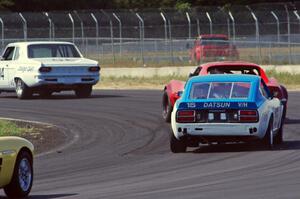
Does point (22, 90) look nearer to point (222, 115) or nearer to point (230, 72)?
point (230, 72)

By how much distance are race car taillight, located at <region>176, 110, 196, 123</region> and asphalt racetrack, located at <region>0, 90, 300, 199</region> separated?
57 cm

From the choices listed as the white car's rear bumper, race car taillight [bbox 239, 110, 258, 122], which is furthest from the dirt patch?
the white car's rear bumper

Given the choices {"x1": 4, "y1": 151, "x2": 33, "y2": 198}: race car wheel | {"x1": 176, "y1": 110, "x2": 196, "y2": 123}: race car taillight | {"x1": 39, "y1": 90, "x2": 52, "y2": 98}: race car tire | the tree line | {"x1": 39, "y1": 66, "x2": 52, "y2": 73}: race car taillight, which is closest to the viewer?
{"x1": 4, "y1": 151, "x2": 33, "y2": 198}: race car wheel

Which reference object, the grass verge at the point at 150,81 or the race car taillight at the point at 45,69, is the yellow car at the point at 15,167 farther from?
the grass verge at the point at 150,81

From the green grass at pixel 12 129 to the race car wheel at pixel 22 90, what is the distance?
23.1 feet

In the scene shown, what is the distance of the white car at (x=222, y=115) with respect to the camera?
16766mm

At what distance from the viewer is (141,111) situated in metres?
25.6

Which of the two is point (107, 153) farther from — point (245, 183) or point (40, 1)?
point (40, 1)

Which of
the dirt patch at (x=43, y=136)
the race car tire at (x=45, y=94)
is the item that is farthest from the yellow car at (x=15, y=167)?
the race car tire at (x=45, y=94)

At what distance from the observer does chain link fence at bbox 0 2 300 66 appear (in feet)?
160

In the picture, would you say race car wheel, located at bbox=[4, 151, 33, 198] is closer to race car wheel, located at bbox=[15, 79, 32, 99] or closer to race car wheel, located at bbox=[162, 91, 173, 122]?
race car wheel, located at bbox=[162, 91, 173, 122]

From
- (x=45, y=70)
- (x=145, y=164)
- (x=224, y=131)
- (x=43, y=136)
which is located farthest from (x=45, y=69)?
(x=145, y=164)

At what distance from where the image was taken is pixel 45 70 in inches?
1147

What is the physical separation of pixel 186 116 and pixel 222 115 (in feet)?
1.92
